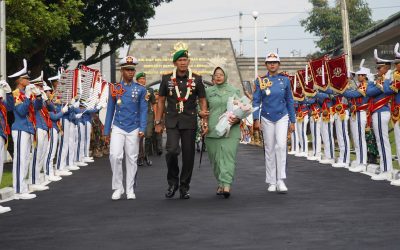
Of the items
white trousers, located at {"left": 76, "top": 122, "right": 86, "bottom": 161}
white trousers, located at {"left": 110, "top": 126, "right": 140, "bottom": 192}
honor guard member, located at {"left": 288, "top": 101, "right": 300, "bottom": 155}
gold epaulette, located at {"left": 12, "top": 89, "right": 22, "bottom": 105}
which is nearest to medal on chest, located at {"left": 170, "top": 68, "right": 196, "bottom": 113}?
white trousers, located at {"left": 110, "top": 126, "right": 140, "bottom": 192}

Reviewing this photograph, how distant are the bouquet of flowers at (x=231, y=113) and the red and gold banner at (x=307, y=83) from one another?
986 cm

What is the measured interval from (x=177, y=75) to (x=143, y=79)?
265 inches

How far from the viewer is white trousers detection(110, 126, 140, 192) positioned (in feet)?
42.1

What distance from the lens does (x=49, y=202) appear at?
12.8m

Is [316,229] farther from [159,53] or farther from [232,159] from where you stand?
[159,53]

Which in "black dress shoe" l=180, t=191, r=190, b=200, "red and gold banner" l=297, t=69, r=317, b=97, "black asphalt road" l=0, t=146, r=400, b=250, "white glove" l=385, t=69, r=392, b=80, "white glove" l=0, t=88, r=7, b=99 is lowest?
"black asphalt road" l=0, t=146, r=400, b=250

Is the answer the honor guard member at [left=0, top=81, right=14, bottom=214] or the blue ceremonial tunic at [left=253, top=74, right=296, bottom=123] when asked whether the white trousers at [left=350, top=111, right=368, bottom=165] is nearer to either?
the blue ceremonial tunic at [left=253, top=74, right=296, bottom=123]

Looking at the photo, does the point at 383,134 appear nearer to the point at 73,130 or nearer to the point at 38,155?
the point at 38,155

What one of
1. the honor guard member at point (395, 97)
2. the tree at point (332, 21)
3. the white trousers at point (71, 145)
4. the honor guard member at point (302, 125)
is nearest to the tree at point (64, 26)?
the white trousers at point (71, 145)

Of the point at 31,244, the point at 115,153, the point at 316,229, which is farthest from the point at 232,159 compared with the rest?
the point at 31,244

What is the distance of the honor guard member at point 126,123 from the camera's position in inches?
505

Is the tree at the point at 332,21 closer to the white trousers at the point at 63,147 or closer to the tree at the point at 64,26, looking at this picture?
the tree at the point at 64,26

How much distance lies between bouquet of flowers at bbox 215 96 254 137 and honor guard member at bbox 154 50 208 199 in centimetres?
30

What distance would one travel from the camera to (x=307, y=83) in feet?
75.4
